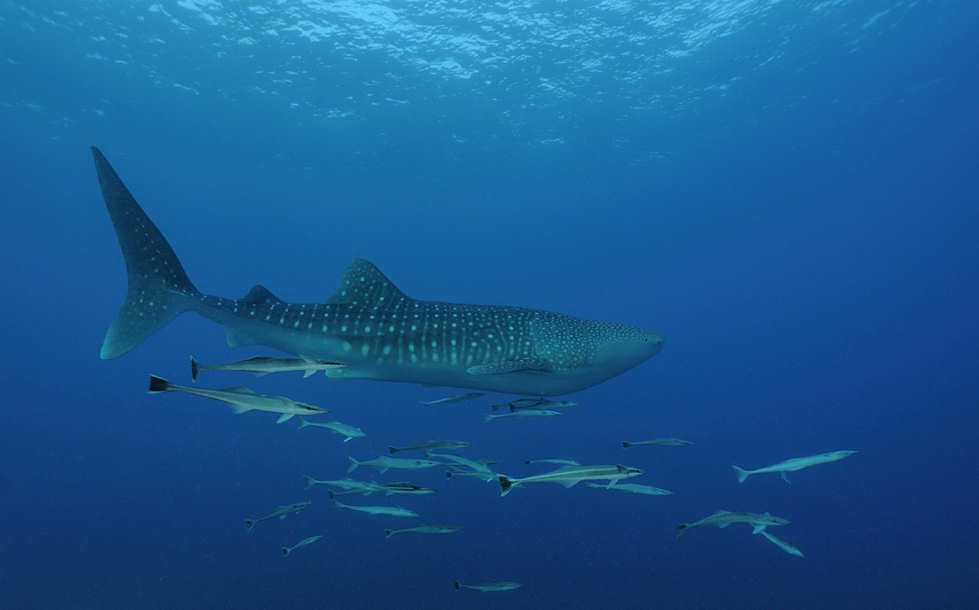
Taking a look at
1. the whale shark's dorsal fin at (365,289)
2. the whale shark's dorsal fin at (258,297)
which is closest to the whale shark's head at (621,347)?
the whale shark's dorsal fin at (365,289)

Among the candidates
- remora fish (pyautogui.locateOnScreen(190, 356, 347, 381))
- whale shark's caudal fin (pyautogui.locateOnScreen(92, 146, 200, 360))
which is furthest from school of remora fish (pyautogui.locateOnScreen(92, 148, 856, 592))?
remora fish (pyautogui.locateOnScreen(190, 356, 347, 381))

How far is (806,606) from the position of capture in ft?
40.3

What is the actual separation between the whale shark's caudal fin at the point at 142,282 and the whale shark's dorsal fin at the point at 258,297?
1.92ft

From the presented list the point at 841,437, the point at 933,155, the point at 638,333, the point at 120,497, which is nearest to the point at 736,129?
the point at 933,155

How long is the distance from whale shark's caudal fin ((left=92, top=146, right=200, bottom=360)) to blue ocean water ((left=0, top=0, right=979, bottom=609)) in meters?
7.94

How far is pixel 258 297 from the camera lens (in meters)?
6.66

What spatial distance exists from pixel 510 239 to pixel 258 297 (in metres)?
71.5

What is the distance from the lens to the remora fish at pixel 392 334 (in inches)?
244

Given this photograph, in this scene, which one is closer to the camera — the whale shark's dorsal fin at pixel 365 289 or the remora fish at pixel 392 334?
the remora fish at pixel 392 334

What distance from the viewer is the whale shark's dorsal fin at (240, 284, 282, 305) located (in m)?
6.57

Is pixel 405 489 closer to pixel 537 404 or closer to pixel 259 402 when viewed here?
pixel 537 404

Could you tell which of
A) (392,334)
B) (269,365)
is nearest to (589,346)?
(392,334)

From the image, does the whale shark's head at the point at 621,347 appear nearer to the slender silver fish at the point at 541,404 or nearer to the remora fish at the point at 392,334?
the remora fish at the point at 392,334

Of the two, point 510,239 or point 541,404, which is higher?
point 510,239
